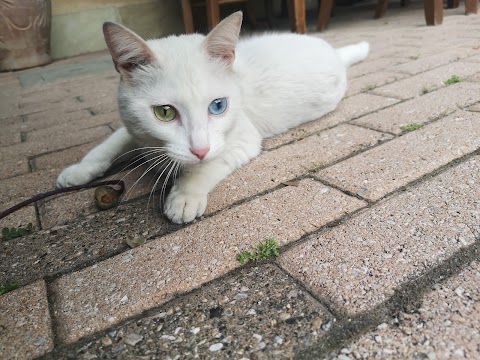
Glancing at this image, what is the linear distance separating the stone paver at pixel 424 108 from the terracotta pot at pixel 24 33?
15.9 ft

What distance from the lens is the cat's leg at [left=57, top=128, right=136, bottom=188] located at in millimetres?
1682

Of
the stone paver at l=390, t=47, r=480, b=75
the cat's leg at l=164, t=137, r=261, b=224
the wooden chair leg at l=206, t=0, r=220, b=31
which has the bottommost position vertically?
the cat's leg at l=164, t=137, r=261, b=224

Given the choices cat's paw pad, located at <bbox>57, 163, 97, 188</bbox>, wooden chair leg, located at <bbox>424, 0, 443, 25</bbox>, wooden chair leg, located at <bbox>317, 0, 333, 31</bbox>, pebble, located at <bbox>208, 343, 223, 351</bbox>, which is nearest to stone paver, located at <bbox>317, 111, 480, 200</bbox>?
pebble, located at <bbox>208, 343, 223, 351</bbox>

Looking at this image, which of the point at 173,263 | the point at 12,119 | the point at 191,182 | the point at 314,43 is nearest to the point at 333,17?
the point at 314,43

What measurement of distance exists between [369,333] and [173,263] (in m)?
0.57

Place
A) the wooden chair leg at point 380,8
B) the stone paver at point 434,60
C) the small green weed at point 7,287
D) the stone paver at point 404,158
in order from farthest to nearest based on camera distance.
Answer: the wooden chair leg at point 380,8 → the stone paver at point 434,60 → the stone paver at point 404,158 → the small green weed at point 7,287

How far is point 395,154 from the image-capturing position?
159cm

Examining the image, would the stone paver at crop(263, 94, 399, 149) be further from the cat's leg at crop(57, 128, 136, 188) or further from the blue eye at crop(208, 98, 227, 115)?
the cat's leg at crop(57, 128, 136, 188)

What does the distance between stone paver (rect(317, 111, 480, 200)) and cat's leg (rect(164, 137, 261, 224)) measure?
374mm

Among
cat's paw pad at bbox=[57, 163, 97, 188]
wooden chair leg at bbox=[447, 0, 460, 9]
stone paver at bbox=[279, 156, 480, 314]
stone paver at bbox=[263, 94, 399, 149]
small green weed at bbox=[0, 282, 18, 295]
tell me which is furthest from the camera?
wooden chair leg at bbox=[447, 0, 460, 9]

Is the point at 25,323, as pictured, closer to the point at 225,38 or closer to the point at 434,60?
the point at 225,38

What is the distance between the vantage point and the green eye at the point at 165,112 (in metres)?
1.38

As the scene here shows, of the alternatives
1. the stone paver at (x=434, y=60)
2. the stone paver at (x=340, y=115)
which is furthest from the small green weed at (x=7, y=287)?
the stone paver at (x=434, y=60)

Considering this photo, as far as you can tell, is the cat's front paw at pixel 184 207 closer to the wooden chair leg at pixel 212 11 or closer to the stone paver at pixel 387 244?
the stone paver at pixel 387 244
